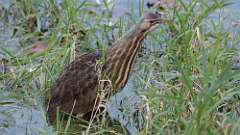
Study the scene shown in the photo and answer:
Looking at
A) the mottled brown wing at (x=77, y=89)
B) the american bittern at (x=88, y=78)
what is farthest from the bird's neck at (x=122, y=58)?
the mottled brown wing at (x=77, y=89)

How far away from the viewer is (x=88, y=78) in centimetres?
518

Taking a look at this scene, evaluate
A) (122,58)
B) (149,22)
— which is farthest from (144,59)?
(149,22)

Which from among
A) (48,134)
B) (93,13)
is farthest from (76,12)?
(48,134)

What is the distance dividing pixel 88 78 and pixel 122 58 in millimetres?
265

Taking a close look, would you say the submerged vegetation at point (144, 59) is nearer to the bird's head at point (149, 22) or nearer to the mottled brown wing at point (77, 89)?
the mottled brown wing at point (77, 89)

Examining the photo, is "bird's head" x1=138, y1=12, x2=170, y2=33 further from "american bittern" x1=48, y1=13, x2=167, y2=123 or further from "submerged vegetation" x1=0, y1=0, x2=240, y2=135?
"submerged vegetation" x1=0, y1=0, x2=240, y2=135

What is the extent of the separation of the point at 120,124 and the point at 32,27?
6.09 feet

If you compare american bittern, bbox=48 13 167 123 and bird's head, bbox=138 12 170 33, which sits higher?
bird's head, bbox=138 12 170 33

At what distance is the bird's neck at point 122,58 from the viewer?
5168 mm

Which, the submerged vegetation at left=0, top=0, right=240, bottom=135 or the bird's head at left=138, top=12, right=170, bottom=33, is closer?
the submerged vegetation at left=0, top=0, right=240, bottom=135

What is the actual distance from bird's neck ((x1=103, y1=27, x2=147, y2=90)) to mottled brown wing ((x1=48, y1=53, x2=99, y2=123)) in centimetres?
10

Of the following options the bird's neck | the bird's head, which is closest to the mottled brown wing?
the bird's neck

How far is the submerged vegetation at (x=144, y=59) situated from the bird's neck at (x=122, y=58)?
5.5 inches

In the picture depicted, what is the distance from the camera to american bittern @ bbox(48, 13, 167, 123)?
516 centimetres
